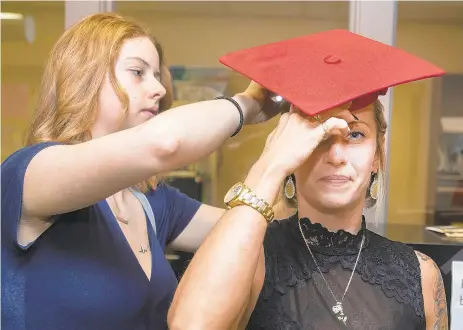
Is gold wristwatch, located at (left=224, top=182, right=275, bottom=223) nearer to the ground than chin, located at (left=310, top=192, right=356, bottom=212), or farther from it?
farther from it

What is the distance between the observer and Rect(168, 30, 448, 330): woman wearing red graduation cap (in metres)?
0.85

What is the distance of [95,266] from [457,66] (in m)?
1.36

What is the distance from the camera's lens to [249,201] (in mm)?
847

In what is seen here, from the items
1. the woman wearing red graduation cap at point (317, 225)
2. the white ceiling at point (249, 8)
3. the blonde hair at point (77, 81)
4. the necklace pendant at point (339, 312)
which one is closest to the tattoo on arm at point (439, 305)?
the woman wearing red graduation cap at point (317, 225)

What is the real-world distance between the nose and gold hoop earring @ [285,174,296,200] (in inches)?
4.4

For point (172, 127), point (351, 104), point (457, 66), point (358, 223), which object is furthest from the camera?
point (457, 66)

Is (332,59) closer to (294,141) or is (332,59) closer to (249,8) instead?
(294,141)

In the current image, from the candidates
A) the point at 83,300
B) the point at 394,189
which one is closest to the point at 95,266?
the point at 83,300

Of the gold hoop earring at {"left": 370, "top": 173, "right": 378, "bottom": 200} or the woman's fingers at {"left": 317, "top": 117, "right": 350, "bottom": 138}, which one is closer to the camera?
the woman's fingers at {"left": 317, "top": 117, "right": 350, "bottom": 138}

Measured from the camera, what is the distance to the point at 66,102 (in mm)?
1118

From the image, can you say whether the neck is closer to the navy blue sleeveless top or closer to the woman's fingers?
the woman's fingers

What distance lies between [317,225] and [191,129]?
14.6 inches

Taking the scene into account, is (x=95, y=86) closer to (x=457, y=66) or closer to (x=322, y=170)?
(x=322, y=170)

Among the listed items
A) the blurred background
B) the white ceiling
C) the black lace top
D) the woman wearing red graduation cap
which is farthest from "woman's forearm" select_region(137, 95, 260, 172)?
the white ceiling
